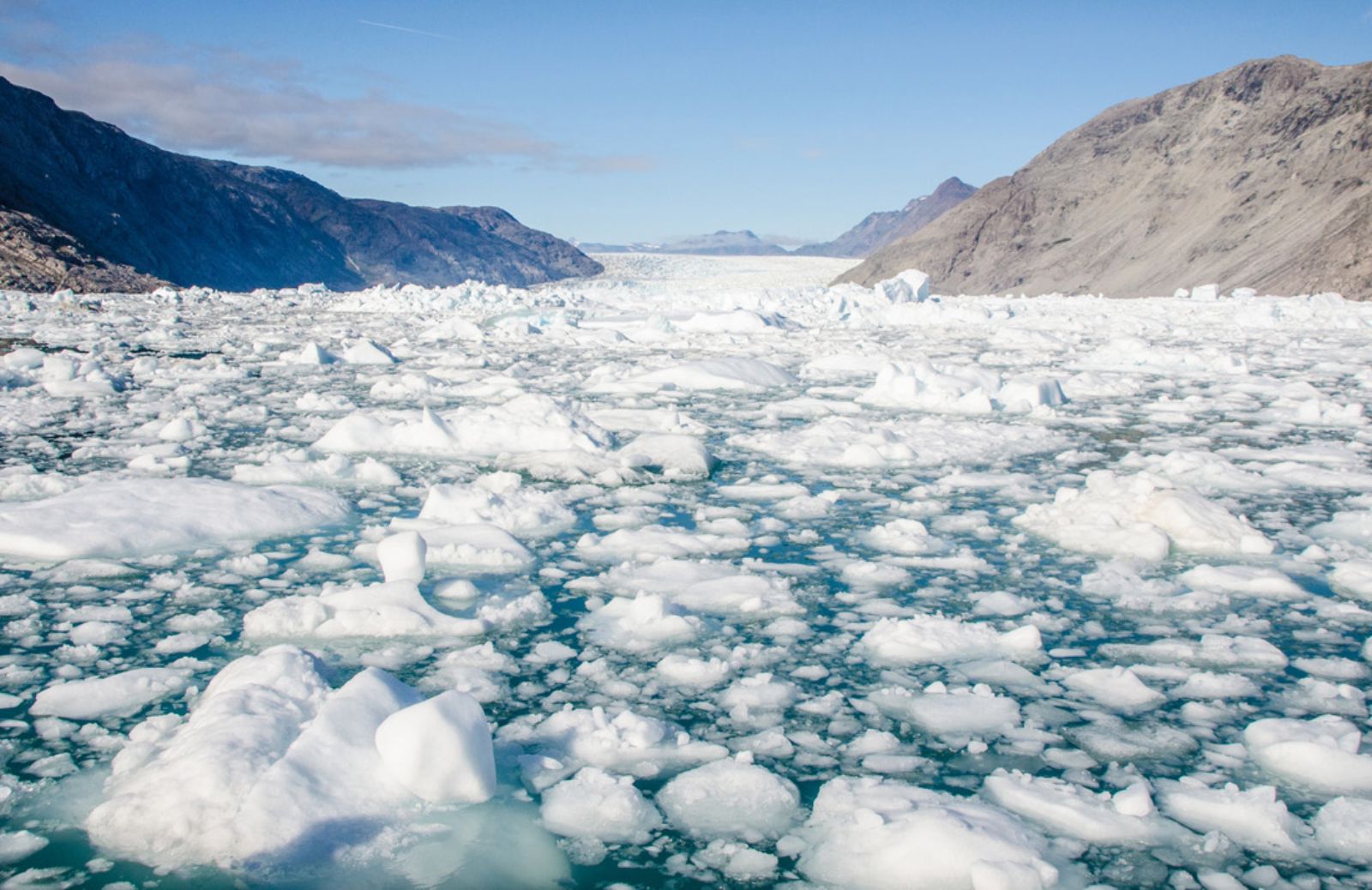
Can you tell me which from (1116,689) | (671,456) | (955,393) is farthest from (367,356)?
(1116,689)

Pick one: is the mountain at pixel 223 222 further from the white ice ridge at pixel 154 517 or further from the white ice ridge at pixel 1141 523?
the white ice ridge at pixel 1141 523

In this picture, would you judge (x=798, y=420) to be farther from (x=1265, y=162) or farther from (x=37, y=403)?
(x=1265, y=162)

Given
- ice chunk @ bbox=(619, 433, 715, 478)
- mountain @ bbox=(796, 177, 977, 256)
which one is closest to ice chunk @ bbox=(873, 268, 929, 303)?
ice chunk @ bbox=(619, 433, 715, 478)

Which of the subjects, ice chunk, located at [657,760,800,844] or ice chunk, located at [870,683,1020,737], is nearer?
ice chunk, located at [657,760,800,844]

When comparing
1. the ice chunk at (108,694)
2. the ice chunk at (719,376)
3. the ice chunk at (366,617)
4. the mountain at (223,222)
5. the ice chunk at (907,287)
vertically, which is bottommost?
the ice chunk at (108,694)

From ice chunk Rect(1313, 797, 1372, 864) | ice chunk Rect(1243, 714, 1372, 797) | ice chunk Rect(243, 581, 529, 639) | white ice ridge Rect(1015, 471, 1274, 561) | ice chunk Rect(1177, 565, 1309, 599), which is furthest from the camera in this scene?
white ice ridge Rect(1015, 471, 1274, 561)

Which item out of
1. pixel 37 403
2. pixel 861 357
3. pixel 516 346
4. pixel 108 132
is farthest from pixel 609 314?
pixel 108 132

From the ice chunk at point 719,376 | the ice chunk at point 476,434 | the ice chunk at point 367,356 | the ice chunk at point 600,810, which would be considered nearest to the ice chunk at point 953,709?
the ice chunk at point 600,810

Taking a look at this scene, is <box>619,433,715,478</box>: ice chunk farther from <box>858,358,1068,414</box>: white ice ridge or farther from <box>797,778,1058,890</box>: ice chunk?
<box>797,778,1058,890</box>: ice chunk
